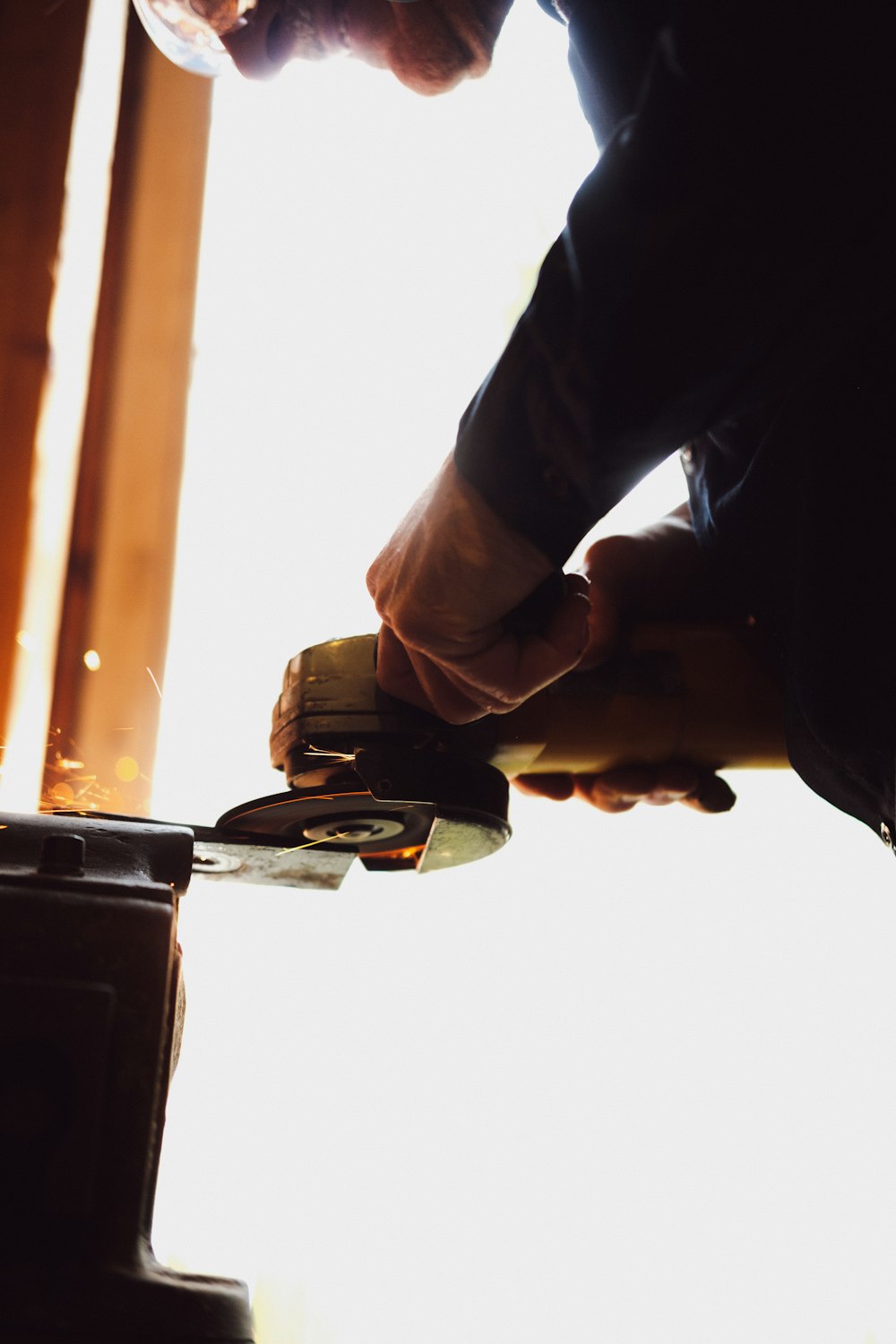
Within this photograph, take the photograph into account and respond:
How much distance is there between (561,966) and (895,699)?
0.78 meters

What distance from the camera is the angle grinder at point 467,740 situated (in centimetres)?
77

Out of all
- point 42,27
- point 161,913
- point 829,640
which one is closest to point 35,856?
point 161,913

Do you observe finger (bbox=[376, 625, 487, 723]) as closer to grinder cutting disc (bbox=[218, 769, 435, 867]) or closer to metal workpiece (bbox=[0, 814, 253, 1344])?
grinder cutting disc (bbox=[218, 769, 435, 867])

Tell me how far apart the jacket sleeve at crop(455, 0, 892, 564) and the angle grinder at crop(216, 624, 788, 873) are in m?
0.21

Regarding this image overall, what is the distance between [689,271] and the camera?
608 millimetres

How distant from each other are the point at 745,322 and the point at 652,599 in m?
0.46

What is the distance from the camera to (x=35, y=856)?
0.56 metres

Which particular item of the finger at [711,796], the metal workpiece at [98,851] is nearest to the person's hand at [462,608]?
the metal workpiece at [98,851]

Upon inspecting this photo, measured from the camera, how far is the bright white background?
1.16 m

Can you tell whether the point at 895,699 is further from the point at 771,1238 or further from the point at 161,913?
the point at 771,1238

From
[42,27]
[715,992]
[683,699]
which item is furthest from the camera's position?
[42,27]

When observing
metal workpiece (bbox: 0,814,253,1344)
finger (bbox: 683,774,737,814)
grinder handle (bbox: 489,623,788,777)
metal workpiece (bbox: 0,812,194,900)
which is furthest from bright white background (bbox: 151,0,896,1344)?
metal workpiece (bbox: 0,814,253,1344)

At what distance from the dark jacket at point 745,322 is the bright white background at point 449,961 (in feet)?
2.20

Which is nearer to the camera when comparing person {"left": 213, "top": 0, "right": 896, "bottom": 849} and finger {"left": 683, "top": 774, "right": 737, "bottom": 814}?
person {"left": 213, "top": 0, "right": 896, "bottom": 849}
